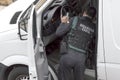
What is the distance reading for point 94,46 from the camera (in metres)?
5.12

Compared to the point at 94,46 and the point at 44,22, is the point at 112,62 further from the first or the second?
the point at 44,22

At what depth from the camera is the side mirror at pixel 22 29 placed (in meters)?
Answer: 5.10

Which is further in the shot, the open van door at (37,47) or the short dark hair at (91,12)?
the short dark hair at (91,12)

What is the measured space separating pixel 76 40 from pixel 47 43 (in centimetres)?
62

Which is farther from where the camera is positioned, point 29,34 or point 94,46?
point 94,46

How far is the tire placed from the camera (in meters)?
5.43

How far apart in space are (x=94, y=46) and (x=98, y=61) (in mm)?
445

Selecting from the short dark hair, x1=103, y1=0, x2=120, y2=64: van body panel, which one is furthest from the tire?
x1=103, y1=0, x2=120, y2=64: van body panel

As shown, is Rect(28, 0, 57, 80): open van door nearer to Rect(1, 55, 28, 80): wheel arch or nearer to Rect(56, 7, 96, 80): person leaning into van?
Rect(56, 7, 96, 80): person leaning into van

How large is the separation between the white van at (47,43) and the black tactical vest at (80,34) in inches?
7.7

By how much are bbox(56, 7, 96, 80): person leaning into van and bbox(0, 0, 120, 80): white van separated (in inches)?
6.9

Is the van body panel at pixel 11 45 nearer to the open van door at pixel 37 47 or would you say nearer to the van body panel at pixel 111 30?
the open van door at pixel 37 47

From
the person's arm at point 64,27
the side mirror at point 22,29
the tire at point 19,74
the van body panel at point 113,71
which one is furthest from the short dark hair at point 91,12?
the tire at point 19,74

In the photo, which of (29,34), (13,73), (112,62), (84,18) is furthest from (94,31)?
(13,73)
